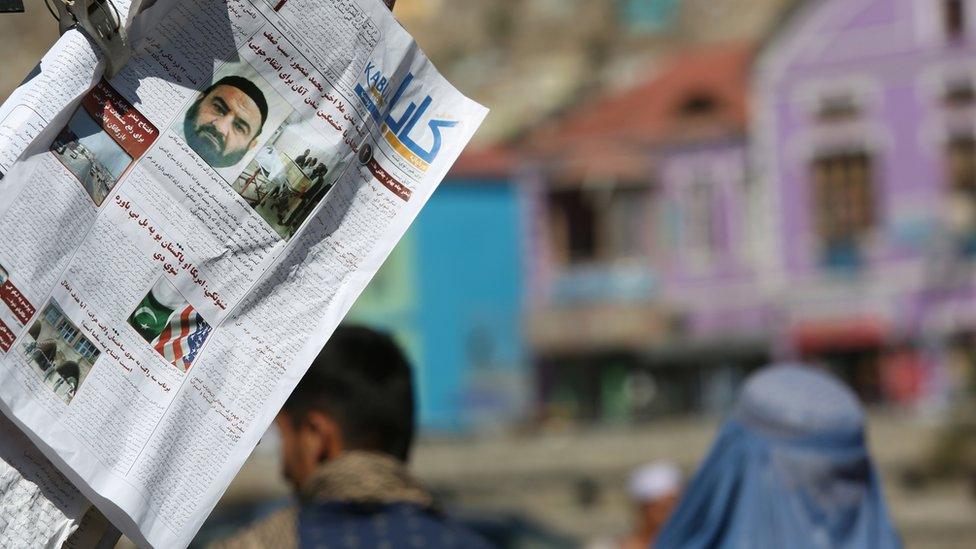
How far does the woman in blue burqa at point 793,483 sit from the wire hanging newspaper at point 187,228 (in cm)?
135

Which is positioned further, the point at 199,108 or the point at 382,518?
the point at 382,518

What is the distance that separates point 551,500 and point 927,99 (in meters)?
9.41

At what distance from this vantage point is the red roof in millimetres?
23812

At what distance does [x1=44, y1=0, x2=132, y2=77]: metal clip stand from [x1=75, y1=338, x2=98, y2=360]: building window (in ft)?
0.86

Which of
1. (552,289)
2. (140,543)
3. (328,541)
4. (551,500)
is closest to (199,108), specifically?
(140,543)

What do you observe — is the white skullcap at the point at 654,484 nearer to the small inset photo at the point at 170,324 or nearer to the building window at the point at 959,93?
the small inset photo at the point at 170,324

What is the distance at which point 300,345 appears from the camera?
1.50 meters

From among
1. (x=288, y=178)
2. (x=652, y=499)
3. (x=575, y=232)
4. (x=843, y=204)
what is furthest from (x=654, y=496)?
(x=575, y=232)

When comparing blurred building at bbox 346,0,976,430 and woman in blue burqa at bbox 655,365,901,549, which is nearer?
woman in blue burqa at bbox 655,365,901,549

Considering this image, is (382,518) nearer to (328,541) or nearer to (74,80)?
(328,541)

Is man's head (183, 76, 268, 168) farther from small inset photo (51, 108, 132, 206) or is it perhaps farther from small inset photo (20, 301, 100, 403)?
small inset photo (20, 301, 100, 403)

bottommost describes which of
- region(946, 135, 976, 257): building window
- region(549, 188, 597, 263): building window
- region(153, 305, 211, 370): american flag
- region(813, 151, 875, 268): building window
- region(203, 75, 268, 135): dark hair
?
region(153, 305, 211, 370): american flag

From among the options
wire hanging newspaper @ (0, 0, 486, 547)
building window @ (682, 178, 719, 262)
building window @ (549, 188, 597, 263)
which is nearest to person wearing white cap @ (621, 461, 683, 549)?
wire hanging newspaper @ (0, 0, 486, 547)

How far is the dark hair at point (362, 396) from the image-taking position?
2.14 m
